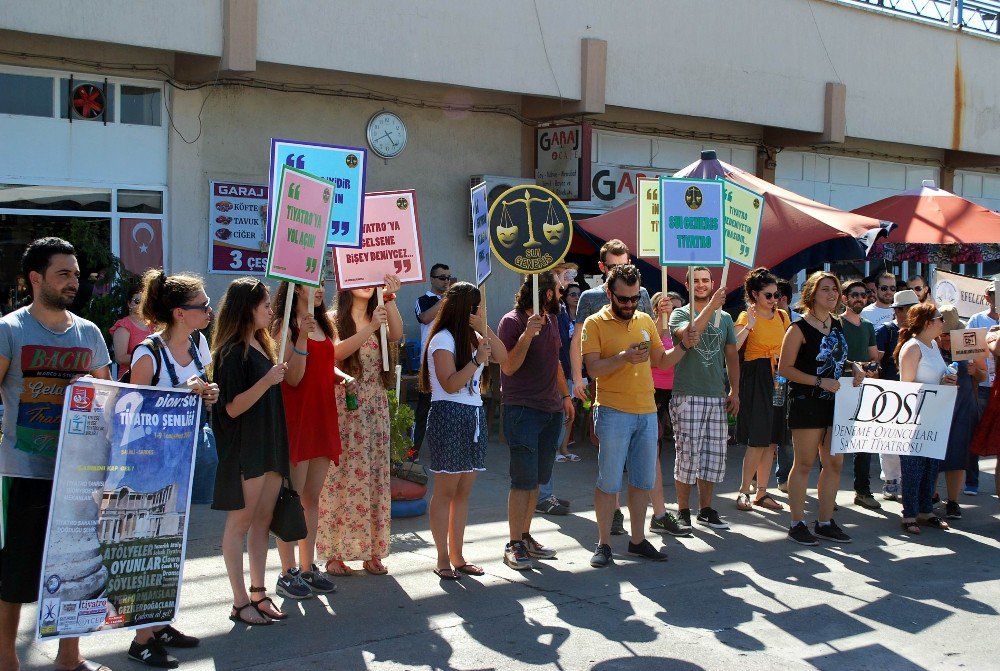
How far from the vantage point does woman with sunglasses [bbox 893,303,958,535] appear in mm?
8695

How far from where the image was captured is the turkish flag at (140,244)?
1192 centimetres

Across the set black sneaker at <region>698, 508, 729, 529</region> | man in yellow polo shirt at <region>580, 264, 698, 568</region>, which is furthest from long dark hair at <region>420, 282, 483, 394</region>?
black sneaker at <region>698, 508, 729, 529</region>

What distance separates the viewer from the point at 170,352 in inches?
215

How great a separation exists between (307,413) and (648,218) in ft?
10.2

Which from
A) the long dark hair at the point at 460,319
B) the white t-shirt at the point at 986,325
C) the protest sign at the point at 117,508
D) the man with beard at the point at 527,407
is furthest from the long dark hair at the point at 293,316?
the white t-shirt at the point at 986,325

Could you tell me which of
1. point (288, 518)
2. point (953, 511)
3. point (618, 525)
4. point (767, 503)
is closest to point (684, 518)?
point (618, 525)

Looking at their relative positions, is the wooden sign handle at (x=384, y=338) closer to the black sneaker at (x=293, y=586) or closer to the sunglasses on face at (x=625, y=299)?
the black sneaker at (x=293, y=586)

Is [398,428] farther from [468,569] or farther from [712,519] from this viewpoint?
[712,519]

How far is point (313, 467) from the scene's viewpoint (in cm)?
657

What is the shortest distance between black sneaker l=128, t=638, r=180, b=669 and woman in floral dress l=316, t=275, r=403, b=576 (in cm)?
163

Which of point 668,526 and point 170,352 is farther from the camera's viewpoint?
point 668,526

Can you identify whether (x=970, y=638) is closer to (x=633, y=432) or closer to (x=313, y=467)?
(x=633, y=432)

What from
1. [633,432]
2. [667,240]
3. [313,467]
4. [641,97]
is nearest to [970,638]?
[633,432]

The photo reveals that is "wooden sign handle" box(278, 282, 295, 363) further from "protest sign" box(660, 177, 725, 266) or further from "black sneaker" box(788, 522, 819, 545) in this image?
"black sneaker" box(788, 522, 819, 545)
